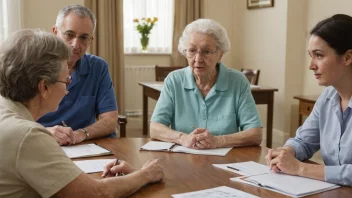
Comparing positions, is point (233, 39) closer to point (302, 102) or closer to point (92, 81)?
point (302, 102)

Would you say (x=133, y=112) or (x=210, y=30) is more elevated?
(x=210, y=30)

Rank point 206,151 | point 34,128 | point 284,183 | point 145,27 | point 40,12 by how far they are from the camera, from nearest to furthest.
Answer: point 34,128
point 284,183
point 206,151
point 40,12
point 145,27

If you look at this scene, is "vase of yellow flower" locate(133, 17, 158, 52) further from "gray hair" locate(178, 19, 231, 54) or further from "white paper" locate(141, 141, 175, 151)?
"white paper" locate(141, 141, 175, 151)

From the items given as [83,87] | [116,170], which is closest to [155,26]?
[83,87]

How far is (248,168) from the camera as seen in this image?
66.4 inches

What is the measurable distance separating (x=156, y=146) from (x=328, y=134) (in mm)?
763

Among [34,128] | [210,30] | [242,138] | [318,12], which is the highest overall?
[318,12]

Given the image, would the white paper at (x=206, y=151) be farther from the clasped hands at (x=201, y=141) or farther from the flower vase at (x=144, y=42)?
the flower vase at (x=144, y=42)

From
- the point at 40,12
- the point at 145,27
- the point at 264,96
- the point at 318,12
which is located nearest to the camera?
the point at 264,96

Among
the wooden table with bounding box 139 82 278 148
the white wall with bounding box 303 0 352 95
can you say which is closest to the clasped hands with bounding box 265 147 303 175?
the wooden table with bounding box 139 82 278 148

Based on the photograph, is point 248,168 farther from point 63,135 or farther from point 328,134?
point 63,135

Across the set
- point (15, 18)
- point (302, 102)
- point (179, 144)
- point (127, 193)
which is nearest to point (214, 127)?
point (179, 144)

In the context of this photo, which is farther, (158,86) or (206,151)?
(158,86)

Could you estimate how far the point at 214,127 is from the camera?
229 cm
